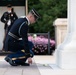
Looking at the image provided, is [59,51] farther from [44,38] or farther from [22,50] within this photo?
[44,38]

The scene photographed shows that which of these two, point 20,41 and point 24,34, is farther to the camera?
point 20,41

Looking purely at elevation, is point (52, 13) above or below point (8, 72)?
above

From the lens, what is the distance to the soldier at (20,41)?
402 inches

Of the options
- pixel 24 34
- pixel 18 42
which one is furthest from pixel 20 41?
pixel 24 34

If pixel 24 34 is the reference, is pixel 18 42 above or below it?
below

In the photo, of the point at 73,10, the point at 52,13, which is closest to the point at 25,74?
the point at 73,10

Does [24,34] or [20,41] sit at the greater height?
[24,34]

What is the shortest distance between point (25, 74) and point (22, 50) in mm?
1871

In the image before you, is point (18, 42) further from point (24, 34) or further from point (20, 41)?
point (24, 34)

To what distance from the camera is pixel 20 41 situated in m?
10.6

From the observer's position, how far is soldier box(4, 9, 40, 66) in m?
10.2

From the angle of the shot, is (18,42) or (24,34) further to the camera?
(18,42)

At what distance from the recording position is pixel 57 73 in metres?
9.02

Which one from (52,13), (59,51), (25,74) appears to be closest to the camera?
(25,74)
